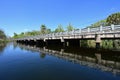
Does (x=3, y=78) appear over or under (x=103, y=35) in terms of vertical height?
under

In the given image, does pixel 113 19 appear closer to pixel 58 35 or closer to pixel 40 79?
pixel 58 35

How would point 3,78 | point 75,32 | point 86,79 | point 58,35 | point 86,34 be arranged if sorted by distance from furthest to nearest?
point 58,35, point 75,32, point 86,34, point 3,78, point 86,79

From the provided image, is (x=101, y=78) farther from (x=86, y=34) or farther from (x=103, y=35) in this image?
(x=86, y=34)

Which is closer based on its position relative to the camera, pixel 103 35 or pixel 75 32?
pixel 103 35

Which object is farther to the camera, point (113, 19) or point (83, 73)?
point (113, 19)

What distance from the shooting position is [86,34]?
1158 inches

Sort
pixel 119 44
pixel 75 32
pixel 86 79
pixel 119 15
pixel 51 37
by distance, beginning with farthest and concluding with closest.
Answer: pixel 119 15 < pixel 119 44 < pixel 51 37 < pixel 75 32 < pixel 86 79

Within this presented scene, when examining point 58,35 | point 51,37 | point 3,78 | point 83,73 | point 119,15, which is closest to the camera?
point 3,78

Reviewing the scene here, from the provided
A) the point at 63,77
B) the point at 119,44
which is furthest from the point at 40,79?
the point at 119,44

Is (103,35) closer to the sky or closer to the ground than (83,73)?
closer to the sky

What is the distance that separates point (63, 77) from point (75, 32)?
2044 centimetres

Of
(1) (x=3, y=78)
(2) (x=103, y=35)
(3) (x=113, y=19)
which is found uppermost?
(3) (x=113, y=19)

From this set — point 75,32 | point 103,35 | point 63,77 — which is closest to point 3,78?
point 63,77

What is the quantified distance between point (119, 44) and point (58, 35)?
18.8m
